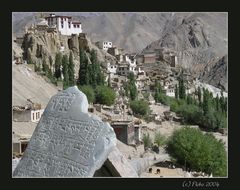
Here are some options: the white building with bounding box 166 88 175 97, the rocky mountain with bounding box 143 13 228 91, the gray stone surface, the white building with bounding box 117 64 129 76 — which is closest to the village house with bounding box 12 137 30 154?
the gray stone surface

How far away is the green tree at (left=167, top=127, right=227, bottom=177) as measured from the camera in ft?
47.4

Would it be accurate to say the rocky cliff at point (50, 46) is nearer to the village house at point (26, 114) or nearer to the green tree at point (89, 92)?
the green tree at point (89, 92)

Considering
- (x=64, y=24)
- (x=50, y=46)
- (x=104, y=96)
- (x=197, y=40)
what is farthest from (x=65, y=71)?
(x=197, y=40)

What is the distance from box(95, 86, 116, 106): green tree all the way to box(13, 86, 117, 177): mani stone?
2023 cm

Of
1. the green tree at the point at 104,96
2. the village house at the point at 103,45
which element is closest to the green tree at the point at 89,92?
the green tree at the point at 104,96

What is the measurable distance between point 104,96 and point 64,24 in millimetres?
9060

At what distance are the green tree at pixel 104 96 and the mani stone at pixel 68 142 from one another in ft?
66.4

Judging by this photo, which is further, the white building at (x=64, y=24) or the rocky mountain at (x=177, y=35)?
the rocky mountain at (x=177, y=35)

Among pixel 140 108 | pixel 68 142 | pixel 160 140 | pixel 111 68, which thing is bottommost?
pixel 160 140

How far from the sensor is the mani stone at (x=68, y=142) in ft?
13.8

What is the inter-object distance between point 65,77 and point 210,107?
756 cm

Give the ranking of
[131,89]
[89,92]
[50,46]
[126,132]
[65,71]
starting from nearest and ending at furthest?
1. [126,132]
2. [89,92]
3. [65,71]
4. [131,89]
5. [50,46]

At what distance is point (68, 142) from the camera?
174 inches

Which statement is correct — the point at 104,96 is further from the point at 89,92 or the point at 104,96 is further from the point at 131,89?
the point at 131,89
